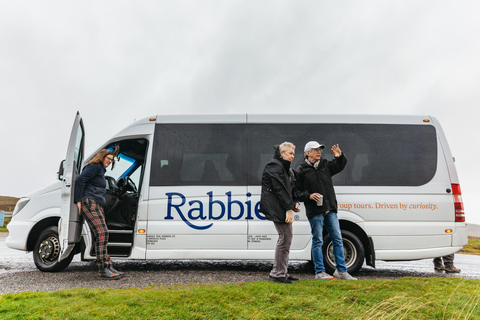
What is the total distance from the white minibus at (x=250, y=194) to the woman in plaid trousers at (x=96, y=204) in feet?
0.99

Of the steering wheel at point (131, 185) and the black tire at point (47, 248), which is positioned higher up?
the steering wheel at point (131, 185)

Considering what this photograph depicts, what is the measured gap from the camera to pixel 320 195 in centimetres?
543

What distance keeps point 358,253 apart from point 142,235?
3.54 m

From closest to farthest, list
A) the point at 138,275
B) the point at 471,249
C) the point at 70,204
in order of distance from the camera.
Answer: the point at 70,204 → the point at 138,275 → the point at 471,249

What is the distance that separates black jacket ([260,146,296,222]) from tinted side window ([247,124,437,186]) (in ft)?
4.60

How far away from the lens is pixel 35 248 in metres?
6.60

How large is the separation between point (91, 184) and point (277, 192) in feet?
9.49

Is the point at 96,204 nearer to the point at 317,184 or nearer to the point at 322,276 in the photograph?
the point at 317,184

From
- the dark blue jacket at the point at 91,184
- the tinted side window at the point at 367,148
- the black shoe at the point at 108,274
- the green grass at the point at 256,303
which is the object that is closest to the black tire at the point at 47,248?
the black shoe at the point at 108,274

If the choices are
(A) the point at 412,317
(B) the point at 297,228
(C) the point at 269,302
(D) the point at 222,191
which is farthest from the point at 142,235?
(A) the point at 412,317

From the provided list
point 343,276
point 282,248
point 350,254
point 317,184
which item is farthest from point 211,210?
point 350,254

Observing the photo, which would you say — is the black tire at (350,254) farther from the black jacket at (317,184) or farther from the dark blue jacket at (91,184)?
the dark blue jacket at (91,184)

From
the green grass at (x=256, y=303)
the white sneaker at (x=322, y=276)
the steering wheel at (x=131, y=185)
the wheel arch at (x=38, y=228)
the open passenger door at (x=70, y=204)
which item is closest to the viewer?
the green grass at (x=256, y=303)

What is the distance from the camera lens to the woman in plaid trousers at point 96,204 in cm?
579
